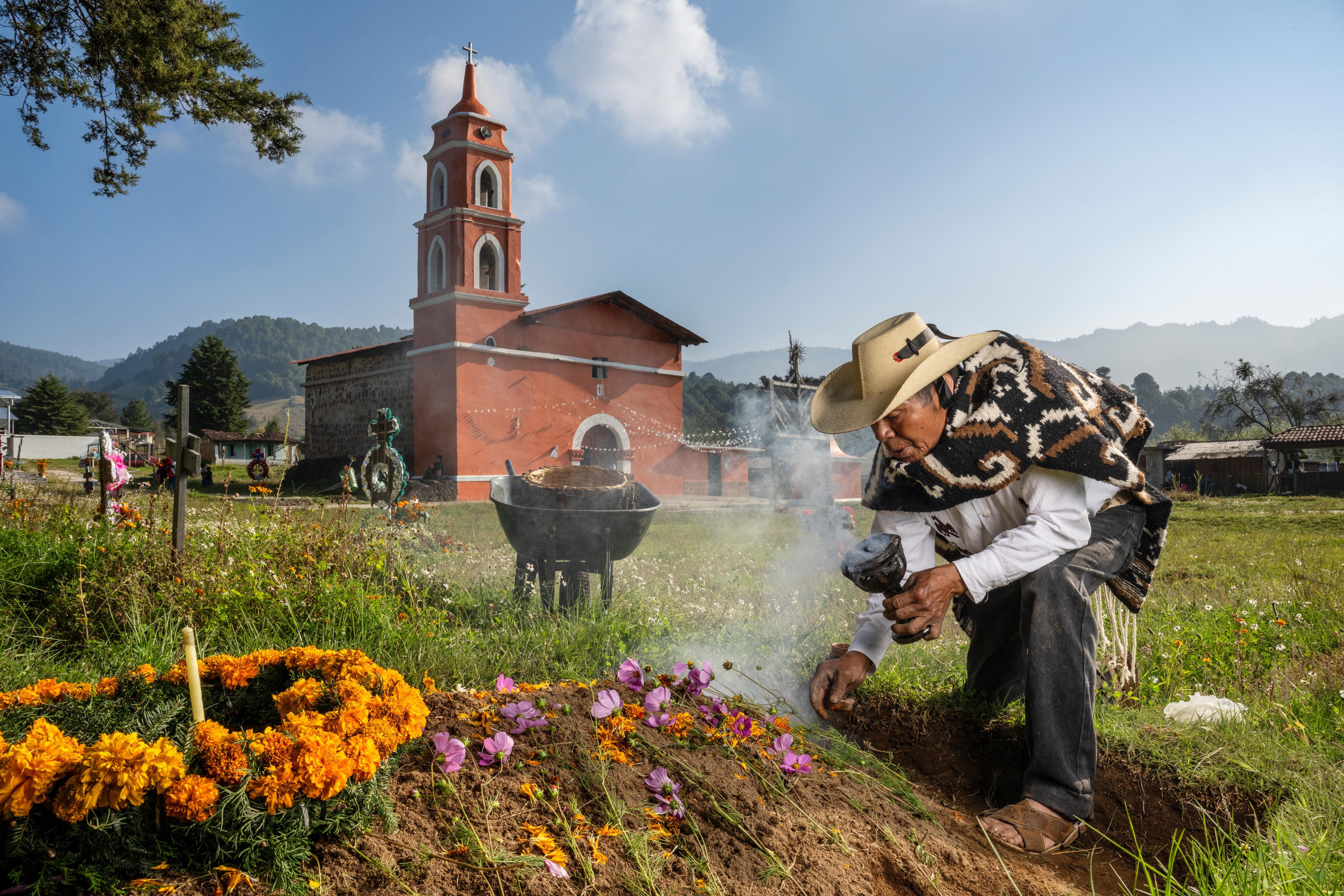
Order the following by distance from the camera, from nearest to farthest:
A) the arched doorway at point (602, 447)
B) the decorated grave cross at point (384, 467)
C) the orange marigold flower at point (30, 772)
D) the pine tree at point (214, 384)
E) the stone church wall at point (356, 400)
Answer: the orange marigold flower at point (30, 772)
the decorated grave cross at point (384, 467)
the stone church wall at point (356, 400)
the arched doorway at point (602, 447)
the pine tree at point (214, 384)

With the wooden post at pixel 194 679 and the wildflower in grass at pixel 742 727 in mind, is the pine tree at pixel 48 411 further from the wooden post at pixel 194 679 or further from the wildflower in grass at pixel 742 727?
the wildflower in grass at pixel 742 727

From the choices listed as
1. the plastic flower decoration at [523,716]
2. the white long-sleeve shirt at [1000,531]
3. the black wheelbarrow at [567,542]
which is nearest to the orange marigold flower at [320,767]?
the plastic flower decoration at [523,716]

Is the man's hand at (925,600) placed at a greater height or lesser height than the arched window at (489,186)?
lesser

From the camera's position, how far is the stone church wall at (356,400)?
1991cm

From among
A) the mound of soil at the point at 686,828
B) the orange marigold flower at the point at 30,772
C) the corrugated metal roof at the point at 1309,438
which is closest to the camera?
the orange marigold flower at the point at 30,772

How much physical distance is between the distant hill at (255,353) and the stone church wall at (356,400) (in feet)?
412

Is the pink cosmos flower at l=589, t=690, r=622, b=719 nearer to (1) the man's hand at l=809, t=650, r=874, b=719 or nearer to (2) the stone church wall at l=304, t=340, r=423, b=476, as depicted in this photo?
(1) the man's hand at l=809, t=650, r=874, b=719

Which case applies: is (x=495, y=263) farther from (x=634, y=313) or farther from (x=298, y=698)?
(x=298, y=698)

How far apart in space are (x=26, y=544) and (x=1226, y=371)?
176 ft

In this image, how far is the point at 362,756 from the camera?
1298mm

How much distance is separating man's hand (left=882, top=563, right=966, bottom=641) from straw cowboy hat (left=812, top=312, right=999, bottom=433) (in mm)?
525

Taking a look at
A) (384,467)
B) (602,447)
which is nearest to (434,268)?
(602,447)

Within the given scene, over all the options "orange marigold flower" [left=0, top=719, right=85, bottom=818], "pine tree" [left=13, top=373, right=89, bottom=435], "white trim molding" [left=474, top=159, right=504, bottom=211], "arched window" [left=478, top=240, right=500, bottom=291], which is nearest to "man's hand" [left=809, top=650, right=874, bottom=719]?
"orange marigold flower" [left=0, top=719, right=85, bottom=818]

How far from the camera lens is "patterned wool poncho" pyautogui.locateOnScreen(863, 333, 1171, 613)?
2143 millimetres
